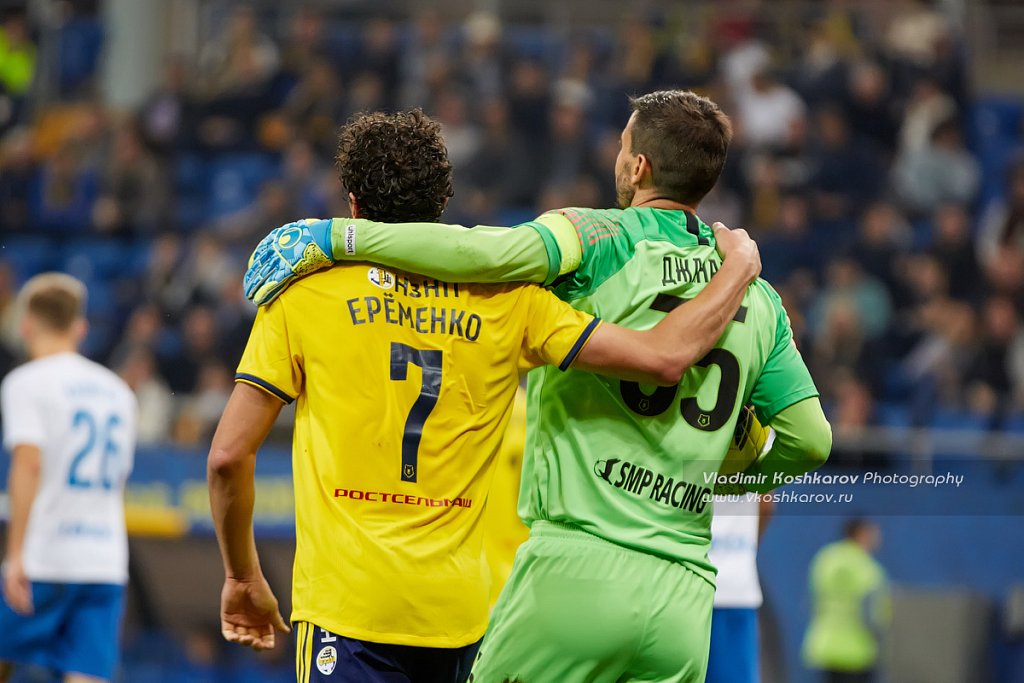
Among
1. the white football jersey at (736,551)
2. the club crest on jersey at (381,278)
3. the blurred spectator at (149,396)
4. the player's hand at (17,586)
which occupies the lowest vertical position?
the blurred spectator at (149,396)

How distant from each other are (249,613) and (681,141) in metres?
1.71

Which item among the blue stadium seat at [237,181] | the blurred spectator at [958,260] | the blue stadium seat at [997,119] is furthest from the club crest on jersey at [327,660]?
the blue stadium seat at [997,119]

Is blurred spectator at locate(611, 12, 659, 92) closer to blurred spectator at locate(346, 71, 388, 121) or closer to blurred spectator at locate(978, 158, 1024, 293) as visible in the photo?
blurred spectator at locate(346, 71, 388, 121)

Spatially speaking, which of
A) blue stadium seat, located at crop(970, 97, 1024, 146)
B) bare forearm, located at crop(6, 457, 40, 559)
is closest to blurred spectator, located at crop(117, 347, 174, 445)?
bare forearm, located at crop(6, 457, 40, 559)

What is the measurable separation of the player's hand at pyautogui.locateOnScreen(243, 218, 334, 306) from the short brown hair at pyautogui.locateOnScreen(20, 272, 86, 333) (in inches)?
146

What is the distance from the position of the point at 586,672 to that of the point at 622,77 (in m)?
11.1

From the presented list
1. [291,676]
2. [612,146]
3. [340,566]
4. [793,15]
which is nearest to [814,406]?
[340,566]

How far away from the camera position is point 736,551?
20.8 ft

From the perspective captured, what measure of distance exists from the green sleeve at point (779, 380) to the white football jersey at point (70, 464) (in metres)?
4.23

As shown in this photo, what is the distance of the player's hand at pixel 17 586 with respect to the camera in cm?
659

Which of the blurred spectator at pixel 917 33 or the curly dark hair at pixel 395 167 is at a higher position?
the blurred spectator at pixel 917 33

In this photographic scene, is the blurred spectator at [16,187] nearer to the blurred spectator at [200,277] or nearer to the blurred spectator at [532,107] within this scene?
the blurred spectator at [200,277]

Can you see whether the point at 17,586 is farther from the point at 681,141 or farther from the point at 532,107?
the point at 532,107

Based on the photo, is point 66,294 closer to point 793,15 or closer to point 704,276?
point 704,276
